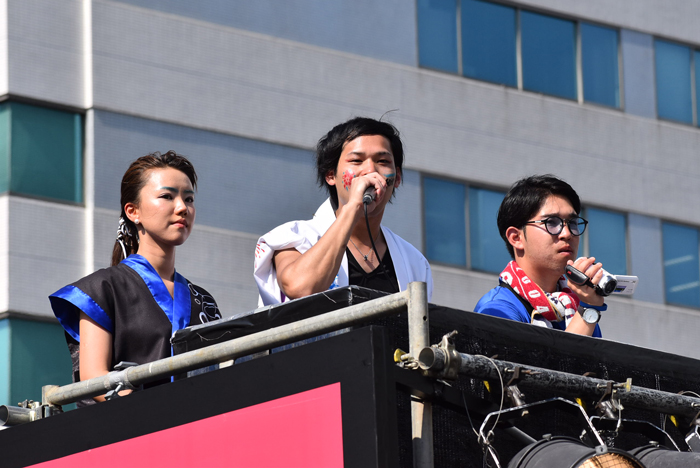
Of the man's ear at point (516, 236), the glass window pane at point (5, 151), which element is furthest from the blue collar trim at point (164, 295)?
the glass window pane at point (5, 151)

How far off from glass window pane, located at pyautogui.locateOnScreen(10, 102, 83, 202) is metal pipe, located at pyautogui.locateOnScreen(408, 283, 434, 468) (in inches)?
Answer: 446

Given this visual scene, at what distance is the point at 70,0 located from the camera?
15.1 metres

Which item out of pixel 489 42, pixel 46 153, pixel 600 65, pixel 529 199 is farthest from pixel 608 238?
pixel 529 199

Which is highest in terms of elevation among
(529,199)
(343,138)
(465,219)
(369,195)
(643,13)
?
(643,13)

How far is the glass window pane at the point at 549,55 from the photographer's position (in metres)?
18.8

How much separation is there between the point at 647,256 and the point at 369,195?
15.6 m

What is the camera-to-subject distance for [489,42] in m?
18.4

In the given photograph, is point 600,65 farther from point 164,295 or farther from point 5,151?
point 164,295

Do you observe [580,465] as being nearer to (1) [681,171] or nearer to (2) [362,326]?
(2) [362,326]

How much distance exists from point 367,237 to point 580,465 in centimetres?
146

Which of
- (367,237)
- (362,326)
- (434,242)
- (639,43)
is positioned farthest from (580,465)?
(639,43)

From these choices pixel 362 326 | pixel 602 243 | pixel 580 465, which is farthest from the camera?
pixel 602 243

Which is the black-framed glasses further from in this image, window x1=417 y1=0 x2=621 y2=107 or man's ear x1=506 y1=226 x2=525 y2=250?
window x1=417 y1=0 x2=621 y2=107

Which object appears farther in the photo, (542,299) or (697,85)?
(697,85)
